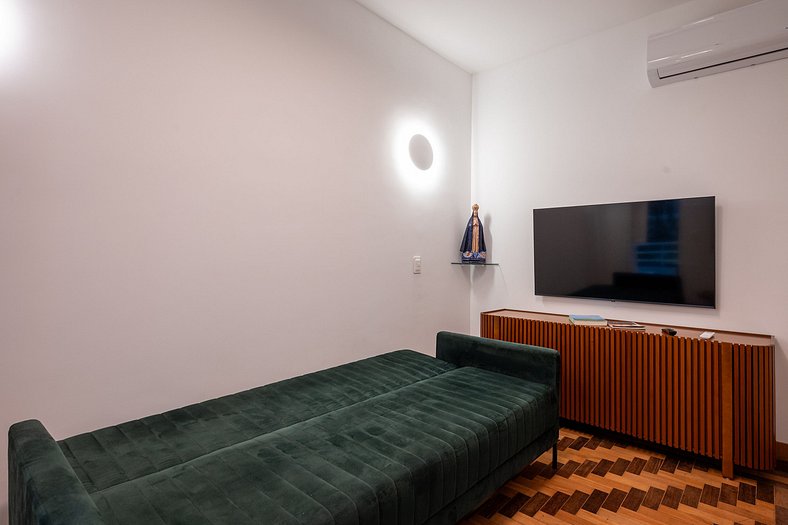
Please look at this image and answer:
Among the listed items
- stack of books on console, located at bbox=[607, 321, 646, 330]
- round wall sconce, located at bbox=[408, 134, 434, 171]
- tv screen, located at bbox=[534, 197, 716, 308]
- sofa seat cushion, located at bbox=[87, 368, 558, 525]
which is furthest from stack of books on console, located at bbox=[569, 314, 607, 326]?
round wall sconce, located at bbox=[408, 134, 434, 171]

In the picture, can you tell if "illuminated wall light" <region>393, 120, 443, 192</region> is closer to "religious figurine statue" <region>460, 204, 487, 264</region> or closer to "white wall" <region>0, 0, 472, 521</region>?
"white wall" <region>0, 0, 472, 521</region>

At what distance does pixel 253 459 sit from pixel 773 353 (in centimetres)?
292

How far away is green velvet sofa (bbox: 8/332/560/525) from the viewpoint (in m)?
1.21

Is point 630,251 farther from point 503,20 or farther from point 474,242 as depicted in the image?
point 503,20

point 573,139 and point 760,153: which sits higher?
point 573,139

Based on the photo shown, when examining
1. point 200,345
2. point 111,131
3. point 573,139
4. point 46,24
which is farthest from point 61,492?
point 573,139

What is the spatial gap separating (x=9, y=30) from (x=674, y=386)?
3.81m

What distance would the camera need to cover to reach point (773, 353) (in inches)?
97.1

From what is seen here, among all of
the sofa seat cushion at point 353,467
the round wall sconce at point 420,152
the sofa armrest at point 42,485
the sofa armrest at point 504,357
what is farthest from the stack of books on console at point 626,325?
the sofa armrest at point 42,485

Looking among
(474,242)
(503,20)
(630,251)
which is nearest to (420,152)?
(474,242)

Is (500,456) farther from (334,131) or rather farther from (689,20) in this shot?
(689,20)

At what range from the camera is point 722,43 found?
2.57 m

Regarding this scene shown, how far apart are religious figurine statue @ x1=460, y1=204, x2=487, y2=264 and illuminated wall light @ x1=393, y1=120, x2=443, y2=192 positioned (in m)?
0.51

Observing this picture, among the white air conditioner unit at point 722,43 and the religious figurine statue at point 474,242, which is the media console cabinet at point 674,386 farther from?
the white air conditioner unit at point 722,43
